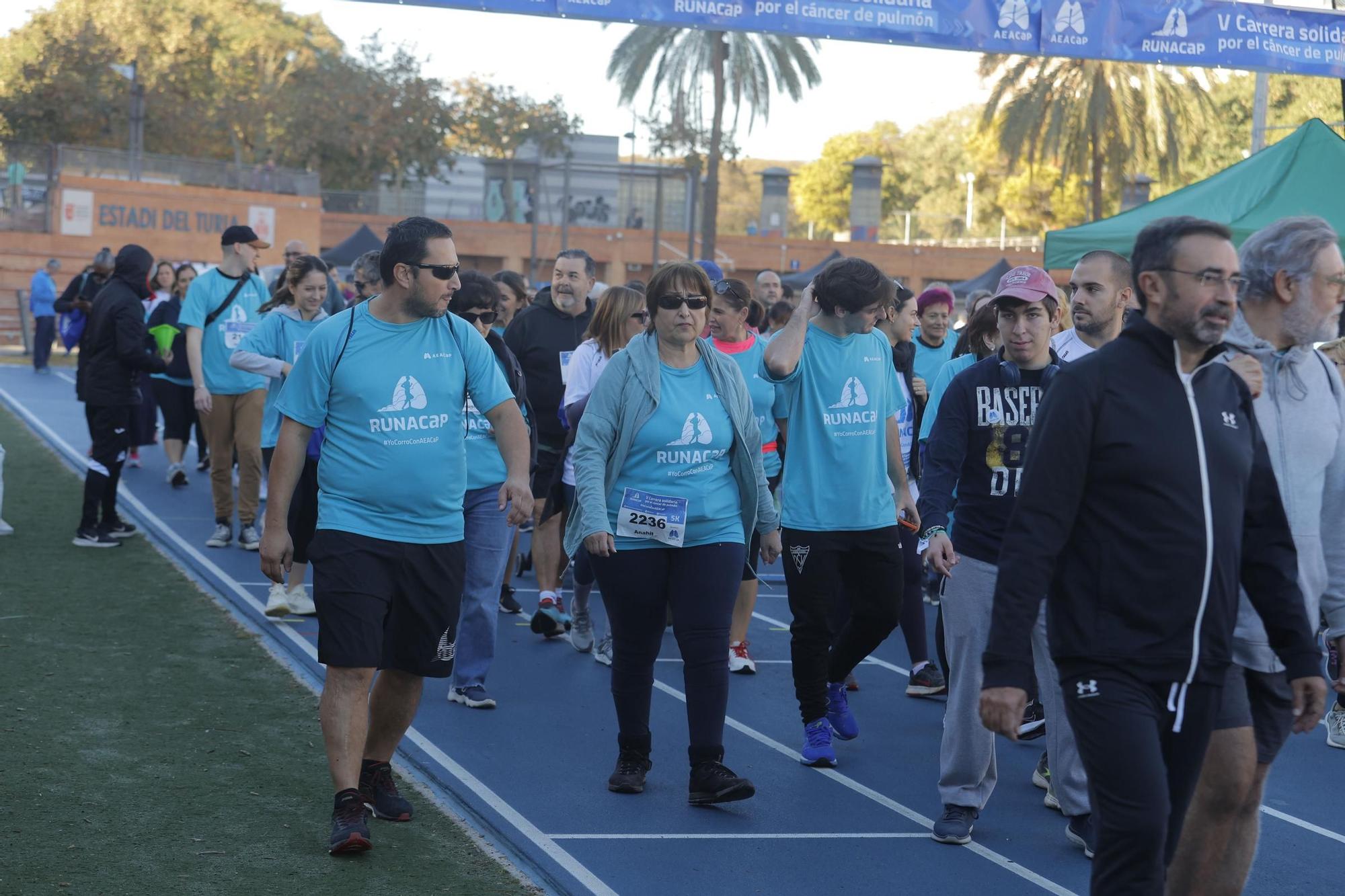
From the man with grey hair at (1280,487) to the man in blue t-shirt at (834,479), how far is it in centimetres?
234

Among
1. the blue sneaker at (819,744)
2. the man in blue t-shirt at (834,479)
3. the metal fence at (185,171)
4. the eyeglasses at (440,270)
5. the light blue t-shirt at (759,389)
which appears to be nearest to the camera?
the eyeglasses at (440,270)

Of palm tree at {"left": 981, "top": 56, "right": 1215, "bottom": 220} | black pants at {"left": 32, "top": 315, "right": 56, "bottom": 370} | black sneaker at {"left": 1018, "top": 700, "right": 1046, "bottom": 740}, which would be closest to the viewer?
black sneaker at {"left": 1018, "top": 700, "right": 1046, "bottom": 740}

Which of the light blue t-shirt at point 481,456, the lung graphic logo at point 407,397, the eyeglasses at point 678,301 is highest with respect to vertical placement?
the eyeglasses at point 678,301

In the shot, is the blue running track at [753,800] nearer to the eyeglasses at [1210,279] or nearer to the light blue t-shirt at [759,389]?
the light blue t-shirt at [759,389]

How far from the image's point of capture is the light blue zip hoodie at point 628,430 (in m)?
5.81

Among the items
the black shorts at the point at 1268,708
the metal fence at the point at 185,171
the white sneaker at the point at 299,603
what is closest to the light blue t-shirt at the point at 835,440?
the black shorts at the point at 1268,708

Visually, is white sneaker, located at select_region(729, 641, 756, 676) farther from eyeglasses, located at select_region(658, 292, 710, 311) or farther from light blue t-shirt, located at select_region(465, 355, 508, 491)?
eyeglasses, located at select_region(658, 292, 710, 311)

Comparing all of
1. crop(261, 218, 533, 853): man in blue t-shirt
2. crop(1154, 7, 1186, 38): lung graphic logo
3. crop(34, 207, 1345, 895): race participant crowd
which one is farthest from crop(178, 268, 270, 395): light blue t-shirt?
crop(1154, 7, 1186, 38): lung graphic logo

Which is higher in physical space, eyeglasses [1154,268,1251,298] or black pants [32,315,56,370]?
eyeglasses [1154,268,1251,298]

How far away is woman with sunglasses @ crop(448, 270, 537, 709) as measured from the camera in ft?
23.9

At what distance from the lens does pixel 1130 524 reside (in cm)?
354

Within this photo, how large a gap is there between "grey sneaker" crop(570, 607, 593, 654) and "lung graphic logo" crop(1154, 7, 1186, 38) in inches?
375

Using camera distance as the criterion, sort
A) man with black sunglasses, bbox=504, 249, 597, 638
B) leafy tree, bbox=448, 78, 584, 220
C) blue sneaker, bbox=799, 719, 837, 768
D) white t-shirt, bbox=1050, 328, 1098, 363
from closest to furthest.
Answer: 1. white t-shirt, bbox=1050, 328, 1098, 363
2. blue sneaker, bbox=799, 719, 837, 768
3. man with black sunglasses, bbox=504, 249, 597, 638
4. leafy tree, bbox=448, 78, 584, 220

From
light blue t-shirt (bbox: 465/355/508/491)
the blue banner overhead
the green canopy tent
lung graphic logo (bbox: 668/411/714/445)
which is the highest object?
the blue banner overhead
